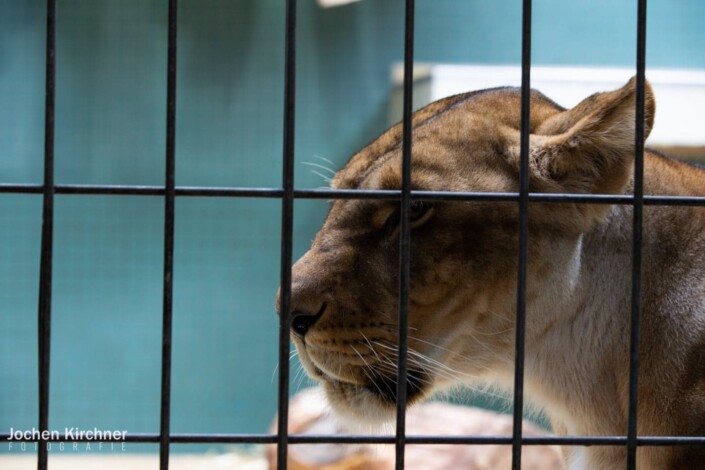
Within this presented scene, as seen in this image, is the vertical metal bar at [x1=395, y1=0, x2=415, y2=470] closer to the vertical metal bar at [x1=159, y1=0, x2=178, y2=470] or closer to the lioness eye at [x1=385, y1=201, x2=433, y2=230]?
the vertical metal bar at [x1=159, y1=0, x2=178, y2=470]

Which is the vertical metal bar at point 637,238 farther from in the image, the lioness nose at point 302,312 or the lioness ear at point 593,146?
the lioness nose at point 302,312

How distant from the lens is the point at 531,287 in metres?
2.14

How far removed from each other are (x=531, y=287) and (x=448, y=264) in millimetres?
206

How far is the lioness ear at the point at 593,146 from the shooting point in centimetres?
197

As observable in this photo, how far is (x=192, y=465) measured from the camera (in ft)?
23.1

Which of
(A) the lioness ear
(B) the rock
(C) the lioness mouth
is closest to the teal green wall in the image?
(B) the rock

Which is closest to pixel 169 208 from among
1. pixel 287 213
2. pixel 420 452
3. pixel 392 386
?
pixel 287 213

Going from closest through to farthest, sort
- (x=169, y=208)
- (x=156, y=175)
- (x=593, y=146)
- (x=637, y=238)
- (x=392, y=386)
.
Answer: (x=169, y=208) → (x=637, y=238) → (x=593, y=146) → (x=392, y=386) → (x=156, y=175)

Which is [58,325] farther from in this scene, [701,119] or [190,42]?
[701,119]

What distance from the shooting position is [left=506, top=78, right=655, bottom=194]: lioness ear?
197 cm

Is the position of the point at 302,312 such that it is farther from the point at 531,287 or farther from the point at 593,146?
the point at 593,146

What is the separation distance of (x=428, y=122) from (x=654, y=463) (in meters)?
1.03

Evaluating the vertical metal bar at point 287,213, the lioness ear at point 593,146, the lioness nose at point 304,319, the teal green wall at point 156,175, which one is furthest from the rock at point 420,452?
the vertical metal bar at point 287,213

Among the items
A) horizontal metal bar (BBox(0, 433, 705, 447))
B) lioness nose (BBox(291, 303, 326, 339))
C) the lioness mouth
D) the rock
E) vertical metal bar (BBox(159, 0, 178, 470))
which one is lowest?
the rock
